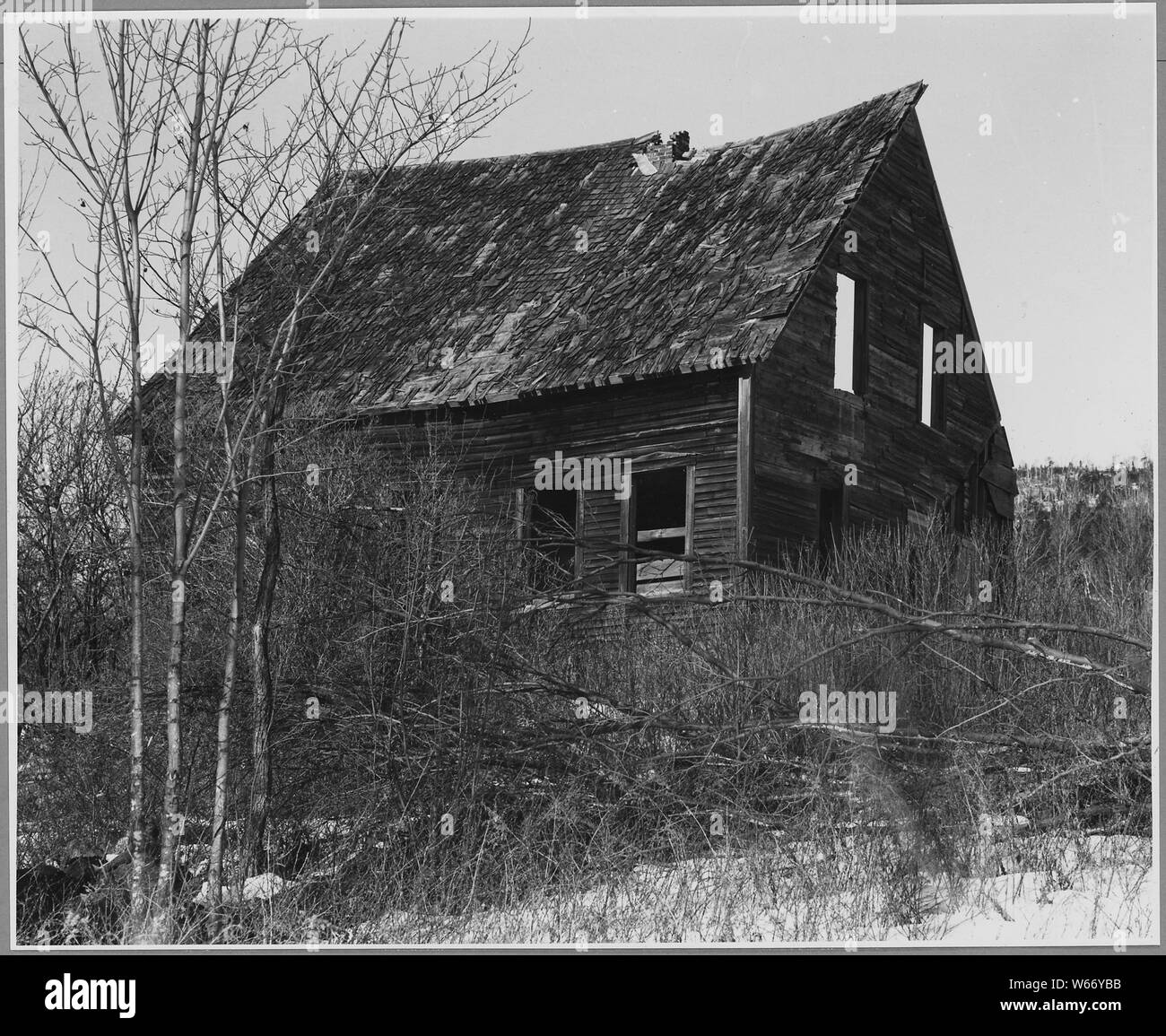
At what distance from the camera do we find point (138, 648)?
7855mm

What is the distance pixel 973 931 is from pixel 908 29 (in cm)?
857

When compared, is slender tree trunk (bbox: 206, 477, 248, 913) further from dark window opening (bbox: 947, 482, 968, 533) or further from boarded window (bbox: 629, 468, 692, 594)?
dark window opening (bbox: 947, 482, 968, 533)

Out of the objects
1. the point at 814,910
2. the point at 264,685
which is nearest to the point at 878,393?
the point at 814,910

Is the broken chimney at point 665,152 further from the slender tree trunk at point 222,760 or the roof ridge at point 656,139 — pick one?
the slender tree trunk at point 222,760

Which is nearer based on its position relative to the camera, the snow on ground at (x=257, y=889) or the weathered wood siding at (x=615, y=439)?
the snow on ground at (x=257, y=889)

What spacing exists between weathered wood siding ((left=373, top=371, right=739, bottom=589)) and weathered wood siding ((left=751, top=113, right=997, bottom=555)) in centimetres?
40

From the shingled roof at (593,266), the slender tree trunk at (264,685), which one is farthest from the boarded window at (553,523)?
the slender tree trunk at (264,685)

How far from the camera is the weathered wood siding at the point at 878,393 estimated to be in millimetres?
14523

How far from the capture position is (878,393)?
16.2 metres

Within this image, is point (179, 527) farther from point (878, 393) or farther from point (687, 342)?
point (878, 393)

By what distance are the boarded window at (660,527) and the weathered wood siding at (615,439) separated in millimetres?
258

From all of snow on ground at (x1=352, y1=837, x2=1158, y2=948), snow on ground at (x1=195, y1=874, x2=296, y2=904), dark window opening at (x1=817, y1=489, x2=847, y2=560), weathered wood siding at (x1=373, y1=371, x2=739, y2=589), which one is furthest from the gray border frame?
dark window opening at (x1=817, y1=489, x2=847, y2=560)

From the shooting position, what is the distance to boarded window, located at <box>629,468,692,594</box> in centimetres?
1436
